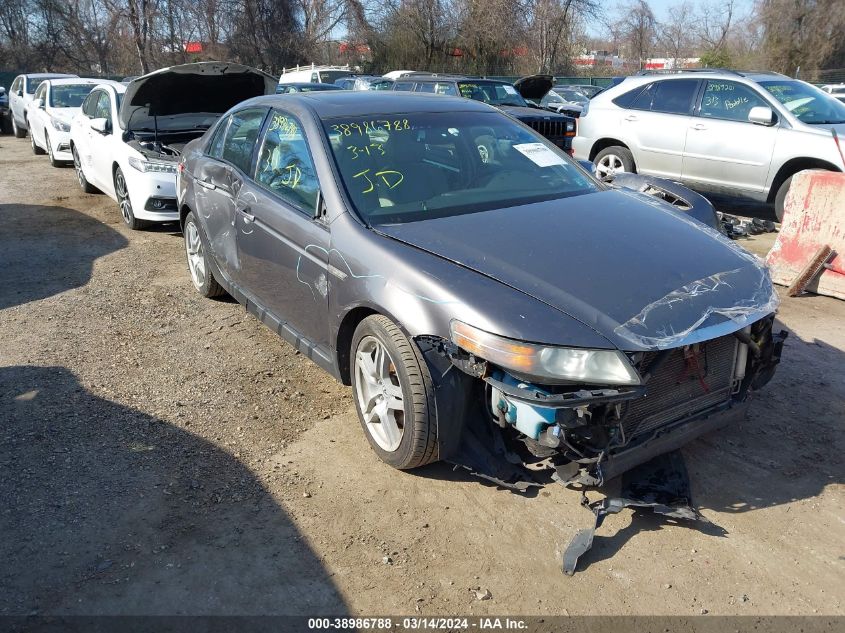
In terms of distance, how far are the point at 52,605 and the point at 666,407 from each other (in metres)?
2.62

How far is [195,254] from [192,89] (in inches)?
135

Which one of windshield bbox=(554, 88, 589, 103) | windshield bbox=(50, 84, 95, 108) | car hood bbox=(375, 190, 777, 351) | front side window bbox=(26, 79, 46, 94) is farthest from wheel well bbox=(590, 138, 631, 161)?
front side window bbox=(26, 79, 46, 94)

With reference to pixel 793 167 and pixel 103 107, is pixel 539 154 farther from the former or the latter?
pixel 103 107

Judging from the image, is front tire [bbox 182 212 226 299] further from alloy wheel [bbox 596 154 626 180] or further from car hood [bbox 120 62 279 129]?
alloy wheel [bbox 596 154 626 180]

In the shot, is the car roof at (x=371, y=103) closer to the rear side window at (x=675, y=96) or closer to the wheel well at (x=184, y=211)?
the wheel well at (x=184, y=211)

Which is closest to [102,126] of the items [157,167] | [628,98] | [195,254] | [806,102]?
[157,167]

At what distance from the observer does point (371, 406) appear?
11.8ft

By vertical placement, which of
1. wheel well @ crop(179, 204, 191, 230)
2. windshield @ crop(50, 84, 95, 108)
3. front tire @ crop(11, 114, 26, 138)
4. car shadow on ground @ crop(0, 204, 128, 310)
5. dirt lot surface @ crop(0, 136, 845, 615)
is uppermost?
windshield @ crop(50, 84, 95, 108)

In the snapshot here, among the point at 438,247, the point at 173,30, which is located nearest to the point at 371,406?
the point at 438,247

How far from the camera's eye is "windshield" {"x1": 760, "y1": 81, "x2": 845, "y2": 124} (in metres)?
8.28

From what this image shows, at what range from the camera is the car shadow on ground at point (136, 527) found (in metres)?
2.76

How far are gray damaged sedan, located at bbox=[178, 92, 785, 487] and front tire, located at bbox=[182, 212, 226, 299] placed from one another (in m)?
1.20

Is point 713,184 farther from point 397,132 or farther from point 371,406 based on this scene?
point 371,406

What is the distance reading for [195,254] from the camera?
596 cm
